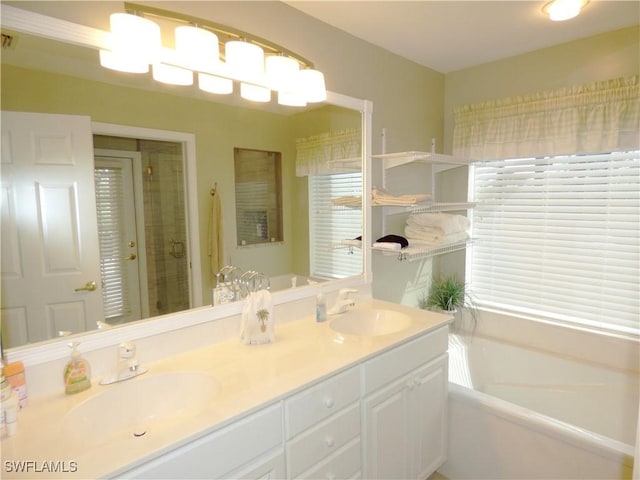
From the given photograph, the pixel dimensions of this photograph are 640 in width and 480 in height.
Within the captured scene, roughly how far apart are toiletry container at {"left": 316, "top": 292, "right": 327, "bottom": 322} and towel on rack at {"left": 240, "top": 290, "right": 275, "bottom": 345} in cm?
34

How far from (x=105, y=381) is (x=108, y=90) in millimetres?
991

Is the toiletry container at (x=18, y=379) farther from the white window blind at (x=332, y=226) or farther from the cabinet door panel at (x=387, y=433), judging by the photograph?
the white window blind at (x=332, y=226)

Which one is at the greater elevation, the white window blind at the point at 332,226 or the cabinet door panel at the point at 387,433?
the white window blind at the point at 332,226

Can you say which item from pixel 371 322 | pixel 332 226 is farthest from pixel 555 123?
pixel 371 322

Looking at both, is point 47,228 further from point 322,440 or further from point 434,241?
point 434,241

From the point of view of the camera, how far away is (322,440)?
1.31 meters

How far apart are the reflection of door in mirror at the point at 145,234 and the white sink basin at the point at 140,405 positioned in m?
0.26

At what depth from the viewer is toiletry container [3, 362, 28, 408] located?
1.05m

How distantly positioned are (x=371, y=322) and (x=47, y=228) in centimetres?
149

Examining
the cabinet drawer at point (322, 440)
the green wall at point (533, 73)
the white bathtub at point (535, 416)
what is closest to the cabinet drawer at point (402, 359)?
the cabinet drawer at point (322, 440)

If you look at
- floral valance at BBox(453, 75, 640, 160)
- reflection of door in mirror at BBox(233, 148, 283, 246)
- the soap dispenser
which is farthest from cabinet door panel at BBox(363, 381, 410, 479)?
floral valance at BBox(453, 75, 640, 160)

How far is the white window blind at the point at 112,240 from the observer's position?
1.30 metres

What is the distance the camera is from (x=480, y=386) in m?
2.43

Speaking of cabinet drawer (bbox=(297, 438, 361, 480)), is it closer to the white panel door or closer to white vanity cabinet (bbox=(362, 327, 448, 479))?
white vanity cabinet (bbox=(362, 327, 448, 479))
